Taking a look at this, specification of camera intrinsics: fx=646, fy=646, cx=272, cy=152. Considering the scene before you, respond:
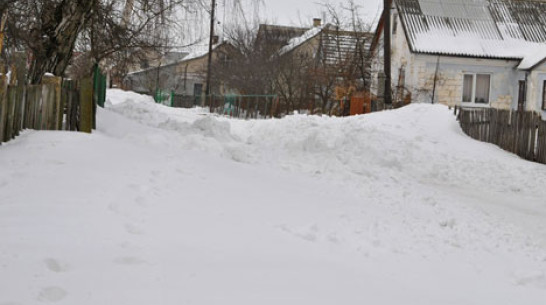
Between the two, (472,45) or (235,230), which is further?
(472,45)

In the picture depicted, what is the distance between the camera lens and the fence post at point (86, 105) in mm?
8602

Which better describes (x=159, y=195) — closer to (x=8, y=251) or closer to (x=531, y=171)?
(x=8, y=251)

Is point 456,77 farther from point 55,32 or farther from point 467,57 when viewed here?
point 55,32

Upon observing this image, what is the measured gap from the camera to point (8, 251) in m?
4.24

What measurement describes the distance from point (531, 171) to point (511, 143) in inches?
99.6

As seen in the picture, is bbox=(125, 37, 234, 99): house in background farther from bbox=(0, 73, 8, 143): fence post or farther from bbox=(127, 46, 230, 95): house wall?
bbox=(0, 73, 8, 143): fence post

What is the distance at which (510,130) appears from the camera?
1402cm

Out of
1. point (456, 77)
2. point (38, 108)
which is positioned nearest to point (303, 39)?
point (456, 77)

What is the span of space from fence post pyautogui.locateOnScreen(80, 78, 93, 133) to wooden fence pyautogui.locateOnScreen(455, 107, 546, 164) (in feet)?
29.9

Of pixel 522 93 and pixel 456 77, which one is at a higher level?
pixel 456 77

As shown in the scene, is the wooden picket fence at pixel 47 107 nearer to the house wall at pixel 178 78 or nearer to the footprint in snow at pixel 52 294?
the footprint in snow at pixel 52 294

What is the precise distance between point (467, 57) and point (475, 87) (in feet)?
4.80

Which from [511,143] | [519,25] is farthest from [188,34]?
[519,25]

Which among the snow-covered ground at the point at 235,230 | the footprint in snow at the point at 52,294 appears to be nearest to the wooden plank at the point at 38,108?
the snow-covered ground at the point at 235,230
